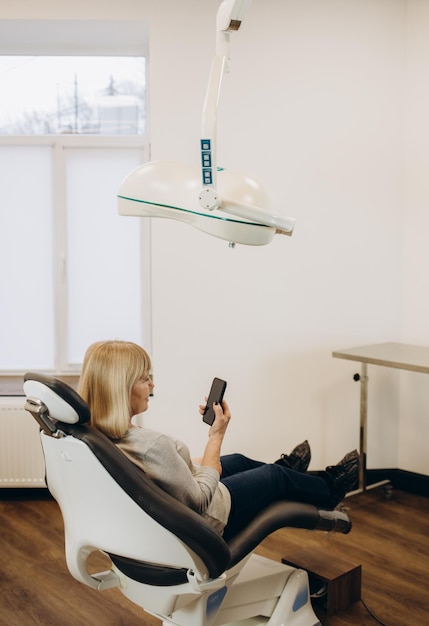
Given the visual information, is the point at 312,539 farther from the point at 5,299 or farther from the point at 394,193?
the point at 5,299

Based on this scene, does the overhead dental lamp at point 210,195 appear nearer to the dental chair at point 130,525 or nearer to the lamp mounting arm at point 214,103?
the lamp mounting arm at point 214,103

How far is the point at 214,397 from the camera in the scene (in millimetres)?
2170

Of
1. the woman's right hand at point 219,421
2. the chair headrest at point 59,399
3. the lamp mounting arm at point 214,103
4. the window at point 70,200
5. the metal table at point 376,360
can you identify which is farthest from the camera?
the window at point 70,200

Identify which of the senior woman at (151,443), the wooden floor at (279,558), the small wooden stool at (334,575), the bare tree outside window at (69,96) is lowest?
the wooden floor at (279,558)

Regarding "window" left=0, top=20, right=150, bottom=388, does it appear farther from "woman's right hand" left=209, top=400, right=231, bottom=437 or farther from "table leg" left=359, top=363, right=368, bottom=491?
"woman's right hand" left=209, top=400, right=231, bottom=437

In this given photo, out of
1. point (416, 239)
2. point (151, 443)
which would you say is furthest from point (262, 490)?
point (416, 239)

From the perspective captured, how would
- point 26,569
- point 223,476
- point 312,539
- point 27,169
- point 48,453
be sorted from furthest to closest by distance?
point 27,169 < point 312,539 < point 26,569 < point 223,476 < point 48,453

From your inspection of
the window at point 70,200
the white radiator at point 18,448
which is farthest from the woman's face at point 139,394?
the window at point 70,200

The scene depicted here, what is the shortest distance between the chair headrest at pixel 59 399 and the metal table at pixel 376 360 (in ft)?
5.68

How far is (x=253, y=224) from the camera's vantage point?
60.5 inches

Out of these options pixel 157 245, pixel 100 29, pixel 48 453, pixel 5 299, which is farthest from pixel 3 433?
pixel 100 29

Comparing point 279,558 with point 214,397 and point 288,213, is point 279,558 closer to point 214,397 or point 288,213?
point 214,397

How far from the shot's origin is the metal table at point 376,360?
3064 mm

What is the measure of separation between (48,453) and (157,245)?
5.79ft
